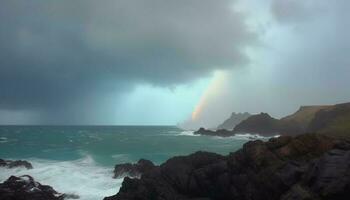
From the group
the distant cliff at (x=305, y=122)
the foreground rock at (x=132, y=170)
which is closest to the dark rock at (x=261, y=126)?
the distant cliff at (x=305, y=122)

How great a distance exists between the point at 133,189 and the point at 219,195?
8.01 meters

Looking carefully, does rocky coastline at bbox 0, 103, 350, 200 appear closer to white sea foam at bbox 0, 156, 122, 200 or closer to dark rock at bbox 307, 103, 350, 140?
Result: white sea foam at bbox 0, 156, 122, 200

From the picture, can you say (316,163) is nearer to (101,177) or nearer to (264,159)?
(264,159)

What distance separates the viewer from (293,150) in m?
31.9

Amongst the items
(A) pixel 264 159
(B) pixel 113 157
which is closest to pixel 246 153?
(A) pixel 264 159

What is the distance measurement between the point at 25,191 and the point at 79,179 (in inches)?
375

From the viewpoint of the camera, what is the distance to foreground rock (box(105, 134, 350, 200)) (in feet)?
80.4

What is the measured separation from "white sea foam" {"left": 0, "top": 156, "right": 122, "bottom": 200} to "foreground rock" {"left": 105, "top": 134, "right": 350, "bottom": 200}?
7489mm

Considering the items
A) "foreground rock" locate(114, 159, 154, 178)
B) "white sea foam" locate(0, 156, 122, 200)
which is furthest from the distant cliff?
"white sea foam" locate(0, 156, 122, 200)

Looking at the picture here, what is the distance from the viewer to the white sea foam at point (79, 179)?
41.3m

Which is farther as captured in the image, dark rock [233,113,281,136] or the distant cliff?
dark rock [233,113,281,136]

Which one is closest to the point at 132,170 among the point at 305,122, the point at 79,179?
the point at 79,179

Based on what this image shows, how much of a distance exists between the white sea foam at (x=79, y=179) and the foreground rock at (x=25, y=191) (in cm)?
214

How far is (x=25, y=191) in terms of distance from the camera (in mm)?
38938
